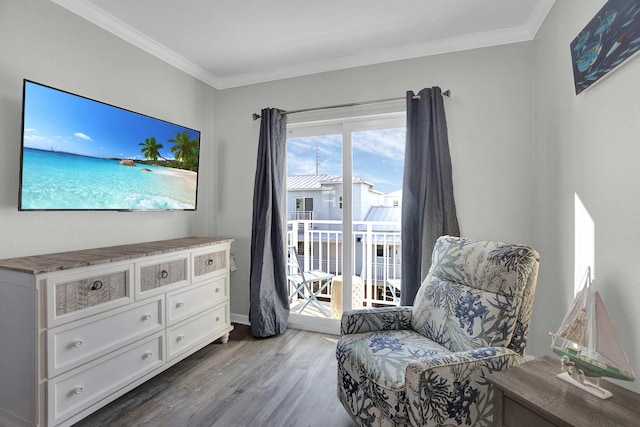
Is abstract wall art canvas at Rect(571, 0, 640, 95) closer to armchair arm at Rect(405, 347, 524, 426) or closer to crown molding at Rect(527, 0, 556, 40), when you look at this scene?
crown molding at Rect(527, 0, 556, 40)

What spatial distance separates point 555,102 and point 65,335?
3.15m

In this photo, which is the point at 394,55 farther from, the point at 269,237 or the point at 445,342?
the point at 445,342

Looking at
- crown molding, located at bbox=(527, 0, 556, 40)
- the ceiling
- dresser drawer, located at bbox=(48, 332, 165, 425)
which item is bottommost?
dresser drawer, located at bbox=(48, 332, 165, 425)

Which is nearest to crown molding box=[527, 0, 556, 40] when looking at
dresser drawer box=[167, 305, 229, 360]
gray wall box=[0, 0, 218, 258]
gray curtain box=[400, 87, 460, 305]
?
gray curtain box=[400, 87, 460, 305]

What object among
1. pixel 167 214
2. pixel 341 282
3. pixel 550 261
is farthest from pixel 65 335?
pixel 550 261

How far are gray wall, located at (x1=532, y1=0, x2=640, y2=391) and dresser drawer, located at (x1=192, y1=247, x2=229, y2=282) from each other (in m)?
2.53

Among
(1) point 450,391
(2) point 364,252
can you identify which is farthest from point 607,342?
(2) point 364,252

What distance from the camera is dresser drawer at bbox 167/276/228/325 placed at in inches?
89.7

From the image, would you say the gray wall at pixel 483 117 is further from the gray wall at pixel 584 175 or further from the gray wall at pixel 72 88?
the gray wall at pixel 72 88

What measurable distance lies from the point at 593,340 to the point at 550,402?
12.4 inches

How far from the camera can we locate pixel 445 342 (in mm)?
1725

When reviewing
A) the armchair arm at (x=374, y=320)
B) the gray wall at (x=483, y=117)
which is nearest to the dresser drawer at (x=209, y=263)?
the armchair arm at (x=374, y=320)

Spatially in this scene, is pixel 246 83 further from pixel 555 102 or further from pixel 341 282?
pixel 555 102

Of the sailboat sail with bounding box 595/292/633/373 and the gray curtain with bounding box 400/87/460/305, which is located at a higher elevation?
the gray curtain with bounding box 400/87/460/305
